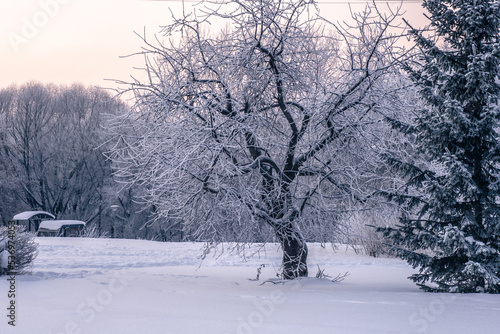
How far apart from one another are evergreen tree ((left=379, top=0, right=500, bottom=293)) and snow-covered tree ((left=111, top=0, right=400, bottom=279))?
83cm

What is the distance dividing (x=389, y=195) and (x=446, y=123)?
52.9 inches

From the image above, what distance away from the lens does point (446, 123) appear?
21.1ft

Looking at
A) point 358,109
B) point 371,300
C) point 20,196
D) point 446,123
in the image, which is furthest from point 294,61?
point 20,196

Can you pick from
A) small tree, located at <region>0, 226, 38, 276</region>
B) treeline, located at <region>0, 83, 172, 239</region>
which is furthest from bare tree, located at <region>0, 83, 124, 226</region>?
small tree, located at <region>0, 226, 38, 276</region>

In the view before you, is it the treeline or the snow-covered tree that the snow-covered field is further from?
the treeline

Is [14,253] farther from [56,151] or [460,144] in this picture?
[56,151]

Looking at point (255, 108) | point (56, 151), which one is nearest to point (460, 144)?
point (255, 108)

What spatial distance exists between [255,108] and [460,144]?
3042mm

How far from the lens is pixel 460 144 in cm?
679

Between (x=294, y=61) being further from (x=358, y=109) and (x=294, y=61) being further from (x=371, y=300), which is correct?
(x=371, y=300)

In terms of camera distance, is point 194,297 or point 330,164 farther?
→ point 330,164

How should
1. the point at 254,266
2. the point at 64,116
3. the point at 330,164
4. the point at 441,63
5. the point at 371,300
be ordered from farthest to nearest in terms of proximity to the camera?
the point at 64,116 → the point at 254,266 → the point at 330,164 → the point at 441,63 → the point at 371,300

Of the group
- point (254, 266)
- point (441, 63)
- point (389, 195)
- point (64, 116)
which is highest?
point (64, 116)

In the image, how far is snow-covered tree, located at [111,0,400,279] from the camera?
7.07m
